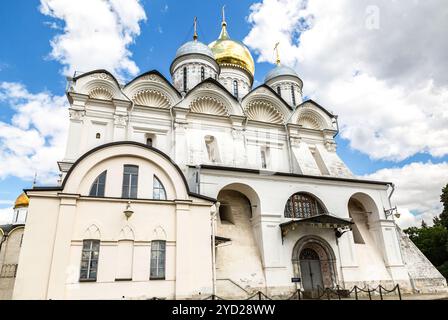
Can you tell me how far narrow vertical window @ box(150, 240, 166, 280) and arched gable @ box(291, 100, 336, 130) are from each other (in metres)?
15.8

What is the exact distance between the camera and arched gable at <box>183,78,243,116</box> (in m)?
21.0

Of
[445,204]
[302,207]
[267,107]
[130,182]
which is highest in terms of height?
[267,107]

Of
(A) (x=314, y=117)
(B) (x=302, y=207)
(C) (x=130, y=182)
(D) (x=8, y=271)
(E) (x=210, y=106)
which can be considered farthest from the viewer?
(A) (x=314, y=117)

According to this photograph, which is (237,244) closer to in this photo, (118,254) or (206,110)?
(118,254)

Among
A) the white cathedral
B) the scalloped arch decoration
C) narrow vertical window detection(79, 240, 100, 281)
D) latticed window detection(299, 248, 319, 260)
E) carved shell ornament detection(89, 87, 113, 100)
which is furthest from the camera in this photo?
the scalloped arch decoration

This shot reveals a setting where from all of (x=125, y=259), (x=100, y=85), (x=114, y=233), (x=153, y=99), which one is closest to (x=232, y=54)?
(x=153, y=99)

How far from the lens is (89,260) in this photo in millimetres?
10602

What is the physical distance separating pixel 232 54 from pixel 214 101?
9.87 metres

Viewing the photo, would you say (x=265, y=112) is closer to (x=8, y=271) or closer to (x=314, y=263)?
(x=314, y=263)

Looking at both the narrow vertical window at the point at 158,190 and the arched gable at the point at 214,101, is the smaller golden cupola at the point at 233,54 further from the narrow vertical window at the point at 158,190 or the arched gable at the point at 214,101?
the narrow vertical window at the point at 158,190

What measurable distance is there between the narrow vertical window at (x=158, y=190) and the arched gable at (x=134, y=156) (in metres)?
0.39

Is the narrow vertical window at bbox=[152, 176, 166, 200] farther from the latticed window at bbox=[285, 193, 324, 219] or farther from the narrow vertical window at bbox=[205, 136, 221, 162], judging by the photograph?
the narrow vertical window at bbox=[205, 136, 221, 162]

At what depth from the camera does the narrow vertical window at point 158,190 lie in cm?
1219

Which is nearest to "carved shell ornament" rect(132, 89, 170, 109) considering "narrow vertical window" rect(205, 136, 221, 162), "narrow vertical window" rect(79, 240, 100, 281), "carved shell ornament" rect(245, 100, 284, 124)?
"narrow vertical window" rect(205, 136, 221, 162)
